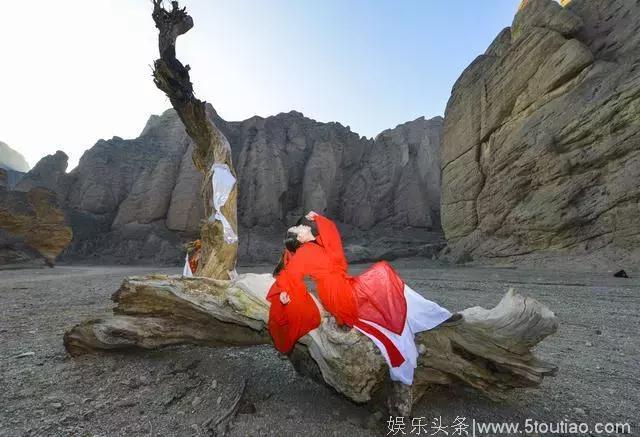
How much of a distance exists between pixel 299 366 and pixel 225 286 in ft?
3.87

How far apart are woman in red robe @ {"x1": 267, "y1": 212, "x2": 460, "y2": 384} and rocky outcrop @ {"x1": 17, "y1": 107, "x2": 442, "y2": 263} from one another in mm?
23243

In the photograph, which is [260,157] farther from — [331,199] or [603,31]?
[603,31]

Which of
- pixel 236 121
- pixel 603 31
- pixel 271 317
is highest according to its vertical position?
pixel 236 121

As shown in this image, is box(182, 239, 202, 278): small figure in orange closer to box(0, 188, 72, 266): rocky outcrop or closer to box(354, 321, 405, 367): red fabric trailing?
box(354, 321, 405, 367): red fabric trailing

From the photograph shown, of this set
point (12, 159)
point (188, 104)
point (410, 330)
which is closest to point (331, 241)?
point (410, 330)

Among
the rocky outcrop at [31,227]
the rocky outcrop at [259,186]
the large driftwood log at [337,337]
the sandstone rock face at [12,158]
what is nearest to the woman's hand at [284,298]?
the large driftwood log at [337,337]

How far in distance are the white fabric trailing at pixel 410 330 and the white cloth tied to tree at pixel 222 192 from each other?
12.1ft

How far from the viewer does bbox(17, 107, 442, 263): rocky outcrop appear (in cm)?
2931

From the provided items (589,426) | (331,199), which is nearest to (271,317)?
(589,426)

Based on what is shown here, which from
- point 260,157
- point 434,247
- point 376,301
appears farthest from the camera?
point 260,157

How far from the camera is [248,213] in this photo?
31766 millimetres

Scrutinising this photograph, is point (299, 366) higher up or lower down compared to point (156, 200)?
lower down

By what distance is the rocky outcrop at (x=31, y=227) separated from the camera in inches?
766

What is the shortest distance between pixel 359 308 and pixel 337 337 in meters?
0.30
